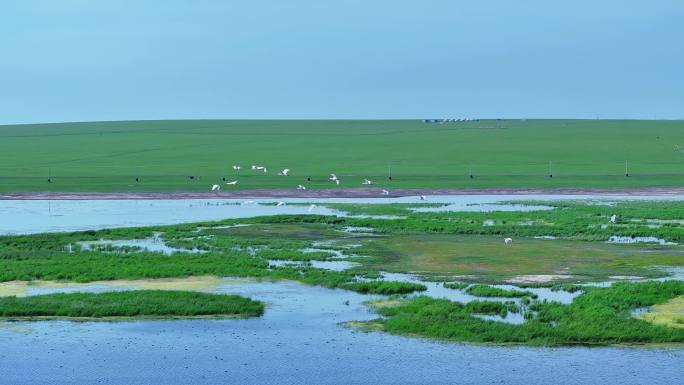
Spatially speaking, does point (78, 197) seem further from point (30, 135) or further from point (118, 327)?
point (30, 135)

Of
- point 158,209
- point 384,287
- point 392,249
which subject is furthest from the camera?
point 158,209

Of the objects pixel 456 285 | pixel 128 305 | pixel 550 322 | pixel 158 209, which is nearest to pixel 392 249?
pixel 456 285

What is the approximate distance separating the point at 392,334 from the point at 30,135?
569ft

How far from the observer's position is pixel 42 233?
167 feet

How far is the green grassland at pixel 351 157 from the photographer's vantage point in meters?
93.5

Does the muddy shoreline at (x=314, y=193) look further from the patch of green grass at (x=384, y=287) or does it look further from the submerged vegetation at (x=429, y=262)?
the patch of green grass at (x=384, y=287)

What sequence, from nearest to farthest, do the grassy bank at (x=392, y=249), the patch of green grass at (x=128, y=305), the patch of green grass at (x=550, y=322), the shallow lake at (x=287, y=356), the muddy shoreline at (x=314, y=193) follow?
the shallow lake at (x=287, y=356) < the patch of green grass at (x=550, y=322) < the patch of green grass at (x=128, y=305) < the grassy bank at (x=392, y=249) < the muddy shoreline at (x=314, y=193)

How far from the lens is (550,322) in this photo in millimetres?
27891

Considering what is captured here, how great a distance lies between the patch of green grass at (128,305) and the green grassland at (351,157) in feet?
181

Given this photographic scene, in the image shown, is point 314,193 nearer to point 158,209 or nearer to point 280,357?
point 158,209

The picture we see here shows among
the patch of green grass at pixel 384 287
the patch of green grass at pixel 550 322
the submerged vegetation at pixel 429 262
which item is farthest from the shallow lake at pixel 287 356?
the patch of green grass at pixel 384 287

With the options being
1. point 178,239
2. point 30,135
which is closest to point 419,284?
point 178,239

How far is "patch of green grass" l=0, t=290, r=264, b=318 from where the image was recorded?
29375mm

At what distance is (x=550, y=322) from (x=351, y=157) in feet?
324
